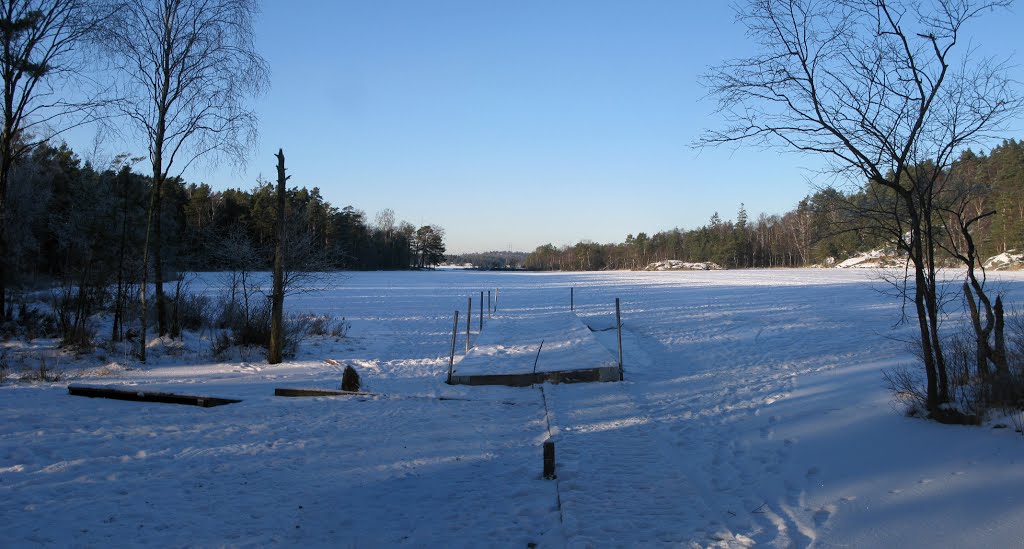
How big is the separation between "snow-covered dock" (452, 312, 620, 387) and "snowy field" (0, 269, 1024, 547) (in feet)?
1.71

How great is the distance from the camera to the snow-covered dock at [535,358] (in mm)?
11500

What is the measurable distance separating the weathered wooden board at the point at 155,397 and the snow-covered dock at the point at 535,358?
4.44 meters

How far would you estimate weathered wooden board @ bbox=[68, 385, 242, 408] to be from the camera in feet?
29.1

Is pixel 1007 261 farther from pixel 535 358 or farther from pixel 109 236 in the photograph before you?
pixel 109 236

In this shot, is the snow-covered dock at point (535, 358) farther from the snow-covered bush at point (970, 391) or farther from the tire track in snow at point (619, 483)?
the snow-covered bush at point (970, 391)

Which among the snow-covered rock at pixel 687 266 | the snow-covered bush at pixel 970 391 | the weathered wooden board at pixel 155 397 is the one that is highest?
the snow-covered rock at pixel 687 266

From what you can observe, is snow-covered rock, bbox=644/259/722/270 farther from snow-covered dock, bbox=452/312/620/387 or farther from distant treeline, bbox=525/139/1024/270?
snow-covered dock, bbox=452/312/620/387

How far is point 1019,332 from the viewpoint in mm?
8227

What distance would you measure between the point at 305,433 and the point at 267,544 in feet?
10.6

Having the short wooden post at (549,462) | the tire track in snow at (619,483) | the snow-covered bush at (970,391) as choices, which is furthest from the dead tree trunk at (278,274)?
the snow-covered bush at (970,391)

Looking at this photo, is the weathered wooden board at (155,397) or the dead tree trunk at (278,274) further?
the dead tree trunk at (278,274)

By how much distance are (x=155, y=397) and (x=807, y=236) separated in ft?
34.7

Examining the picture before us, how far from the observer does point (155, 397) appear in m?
8.98

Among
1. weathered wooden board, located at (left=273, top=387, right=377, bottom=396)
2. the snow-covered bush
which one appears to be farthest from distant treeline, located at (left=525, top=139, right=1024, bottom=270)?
weathered wooden board, located at (left=273, top=387, right=377, bottom=396)
